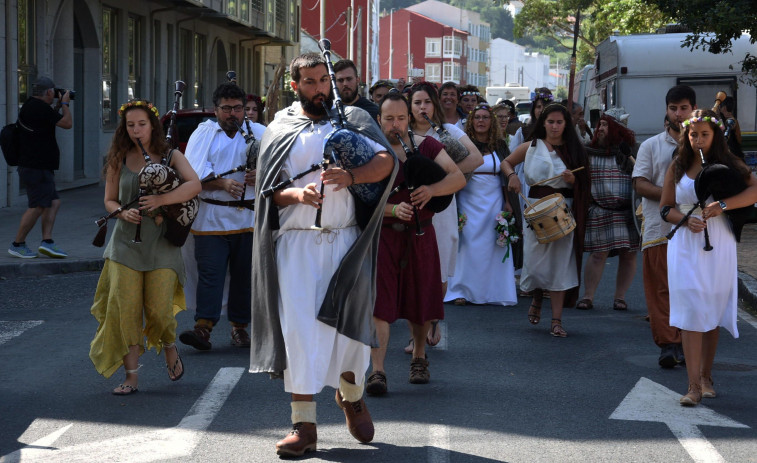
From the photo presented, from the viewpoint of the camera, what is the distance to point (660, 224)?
8031 millimetres

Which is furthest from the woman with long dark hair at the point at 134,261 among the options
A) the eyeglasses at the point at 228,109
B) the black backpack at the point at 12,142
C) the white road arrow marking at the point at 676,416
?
the black backpack at the point at 12,142

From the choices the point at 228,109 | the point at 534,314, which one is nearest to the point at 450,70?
the point at 534,314

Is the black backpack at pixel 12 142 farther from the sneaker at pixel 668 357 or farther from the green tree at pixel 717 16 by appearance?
the green tree at pixel 717 16

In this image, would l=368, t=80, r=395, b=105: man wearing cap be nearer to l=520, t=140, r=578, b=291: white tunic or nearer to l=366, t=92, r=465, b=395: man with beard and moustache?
l=520, t=140, r=578, b=291: white tunic

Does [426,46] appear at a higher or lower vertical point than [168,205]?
higher

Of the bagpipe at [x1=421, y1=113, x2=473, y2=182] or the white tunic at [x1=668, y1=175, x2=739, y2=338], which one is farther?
the bagpipe at [x1=421, y1=113, x2=473, y2=182]

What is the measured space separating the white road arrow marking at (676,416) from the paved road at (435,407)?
0.01 meters

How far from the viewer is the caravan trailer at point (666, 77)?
1866 centimetres

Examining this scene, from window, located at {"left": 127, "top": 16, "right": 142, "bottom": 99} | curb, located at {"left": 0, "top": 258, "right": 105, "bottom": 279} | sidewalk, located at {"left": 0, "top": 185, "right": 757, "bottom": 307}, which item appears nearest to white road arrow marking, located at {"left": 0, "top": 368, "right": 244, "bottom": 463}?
curb, located at {"left": 0, "top": 258, "right": 105, "bottom": 279}

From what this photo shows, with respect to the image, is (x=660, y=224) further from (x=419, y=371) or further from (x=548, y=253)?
(x=419, y=371)

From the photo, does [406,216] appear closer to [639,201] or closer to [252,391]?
[252,391]

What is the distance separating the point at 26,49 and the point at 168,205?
14010 mm

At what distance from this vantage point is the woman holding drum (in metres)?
9.28

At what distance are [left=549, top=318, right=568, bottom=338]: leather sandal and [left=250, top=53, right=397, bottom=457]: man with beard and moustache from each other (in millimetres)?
3703
